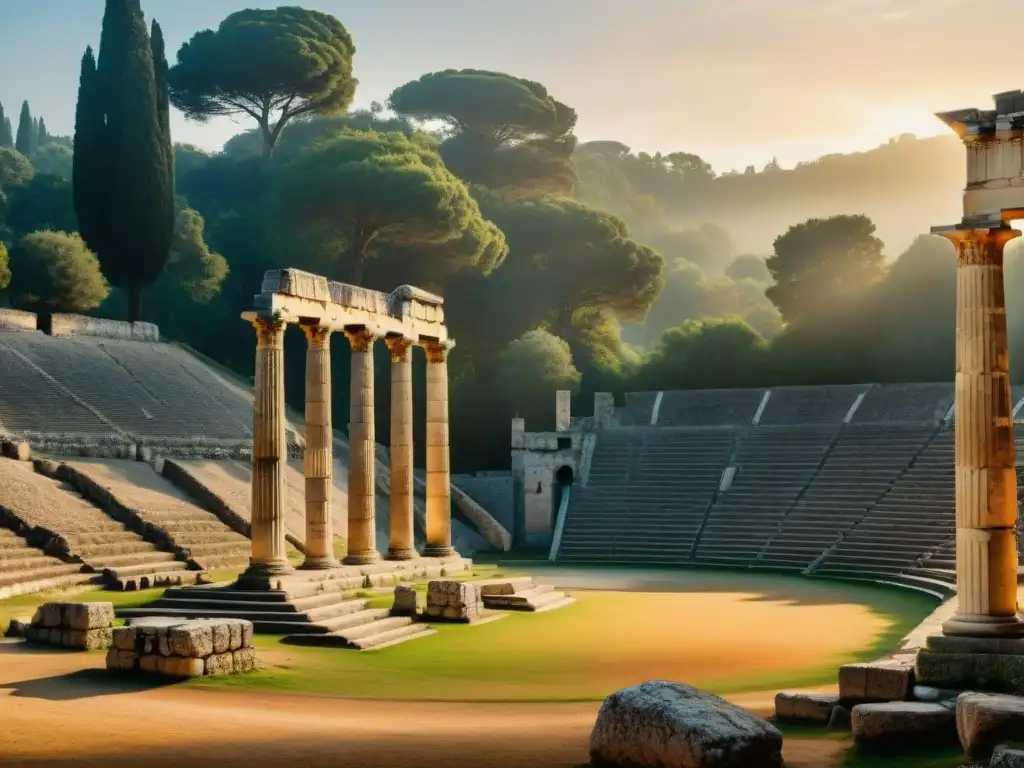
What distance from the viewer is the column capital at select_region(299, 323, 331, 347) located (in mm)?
25031

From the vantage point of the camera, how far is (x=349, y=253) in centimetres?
5091

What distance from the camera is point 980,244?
13.7 m

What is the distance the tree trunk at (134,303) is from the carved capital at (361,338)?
20928mm

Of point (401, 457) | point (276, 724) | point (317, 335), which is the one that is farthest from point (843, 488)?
point (276, 724)

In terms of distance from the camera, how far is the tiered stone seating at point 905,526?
3334 centimetres

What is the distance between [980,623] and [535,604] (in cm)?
1280

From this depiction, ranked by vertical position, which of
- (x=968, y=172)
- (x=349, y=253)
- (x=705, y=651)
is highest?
→ (x=349, y=253)

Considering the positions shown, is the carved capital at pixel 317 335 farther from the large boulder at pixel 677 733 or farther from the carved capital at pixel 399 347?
the large boulder at pixel 677 733

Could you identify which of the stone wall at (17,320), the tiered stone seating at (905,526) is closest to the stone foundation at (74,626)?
the tiered stone seating at (905,526)

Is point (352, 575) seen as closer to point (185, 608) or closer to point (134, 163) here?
point (185, 608)

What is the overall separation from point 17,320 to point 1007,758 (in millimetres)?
36291

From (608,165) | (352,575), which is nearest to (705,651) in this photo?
(352,575)

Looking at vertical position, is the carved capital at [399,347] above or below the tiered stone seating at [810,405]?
above

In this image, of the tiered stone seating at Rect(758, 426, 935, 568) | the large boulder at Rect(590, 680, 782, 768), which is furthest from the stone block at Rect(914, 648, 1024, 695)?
the tiered stone seating at Rect(758, 426, 935, 568)
